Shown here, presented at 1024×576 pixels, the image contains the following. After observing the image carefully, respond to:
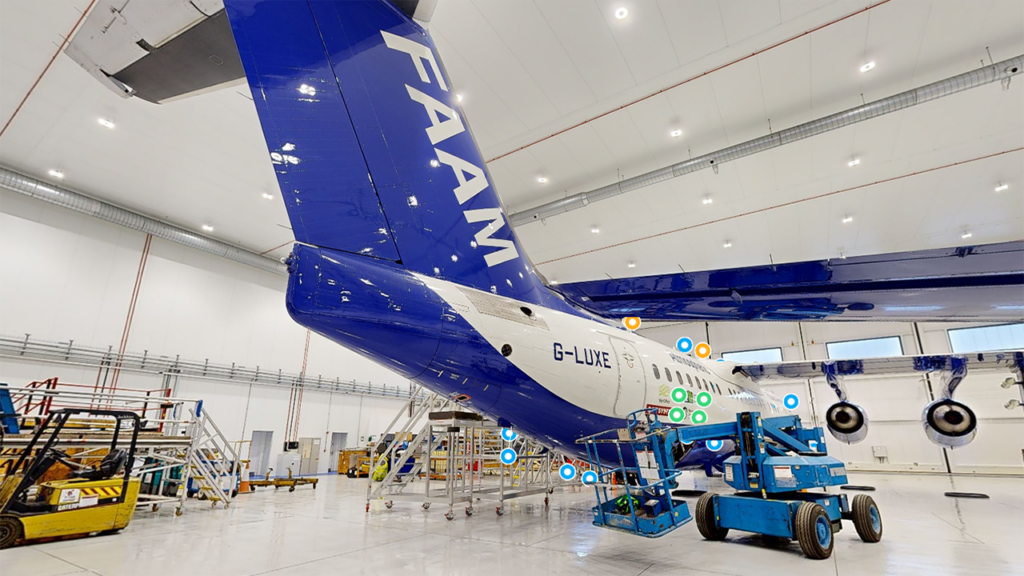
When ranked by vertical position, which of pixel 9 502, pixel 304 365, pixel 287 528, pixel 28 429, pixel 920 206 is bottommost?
pixel 287 528

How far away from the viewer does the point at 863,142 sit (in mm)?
9125

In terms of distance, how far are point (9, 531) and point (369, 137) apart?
19.1 feet

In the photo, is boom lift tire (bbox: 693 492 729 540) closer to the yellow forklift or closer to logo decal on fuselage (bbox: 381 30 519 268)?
logo decal on fuselage (bbox: 381 30 519 268)

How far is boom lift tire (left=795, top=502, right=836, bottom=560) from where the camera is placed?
4.34m

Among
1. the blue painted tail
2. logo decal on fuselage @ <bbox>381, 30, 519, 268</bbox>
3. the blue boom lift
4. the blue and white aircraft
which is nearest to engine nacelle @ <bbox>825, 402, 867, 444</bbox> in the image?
the blue boom lift

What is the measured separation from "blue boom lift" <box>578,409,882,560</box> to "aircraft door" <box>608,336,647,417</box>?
0.46 metres

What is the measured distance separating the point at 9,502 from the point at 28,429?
3.65 metres

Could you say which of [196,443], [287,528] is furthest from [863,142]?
[196,443]

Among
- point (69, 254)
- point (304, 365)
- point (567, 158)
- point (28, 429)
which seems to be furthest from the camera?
point (304, 365)

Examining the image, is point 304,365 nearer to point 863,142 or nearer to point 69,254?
point 69,254

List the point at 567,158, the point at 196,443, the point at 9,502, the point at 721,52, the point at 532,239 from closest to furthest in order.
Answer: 1. the point at 9,502
2. the point at 721,52
3. the point at 196,443
4. the point at 567,158
5. the point at 532,239

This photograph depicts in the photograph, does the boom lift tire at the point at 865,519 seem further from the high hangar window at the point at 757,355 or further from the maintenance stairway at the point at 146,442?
the high hangar window at the point at 757,355

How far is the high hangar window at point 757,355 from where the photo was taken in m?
22.5

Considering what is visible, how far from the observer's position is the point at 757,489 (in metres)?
4.88
